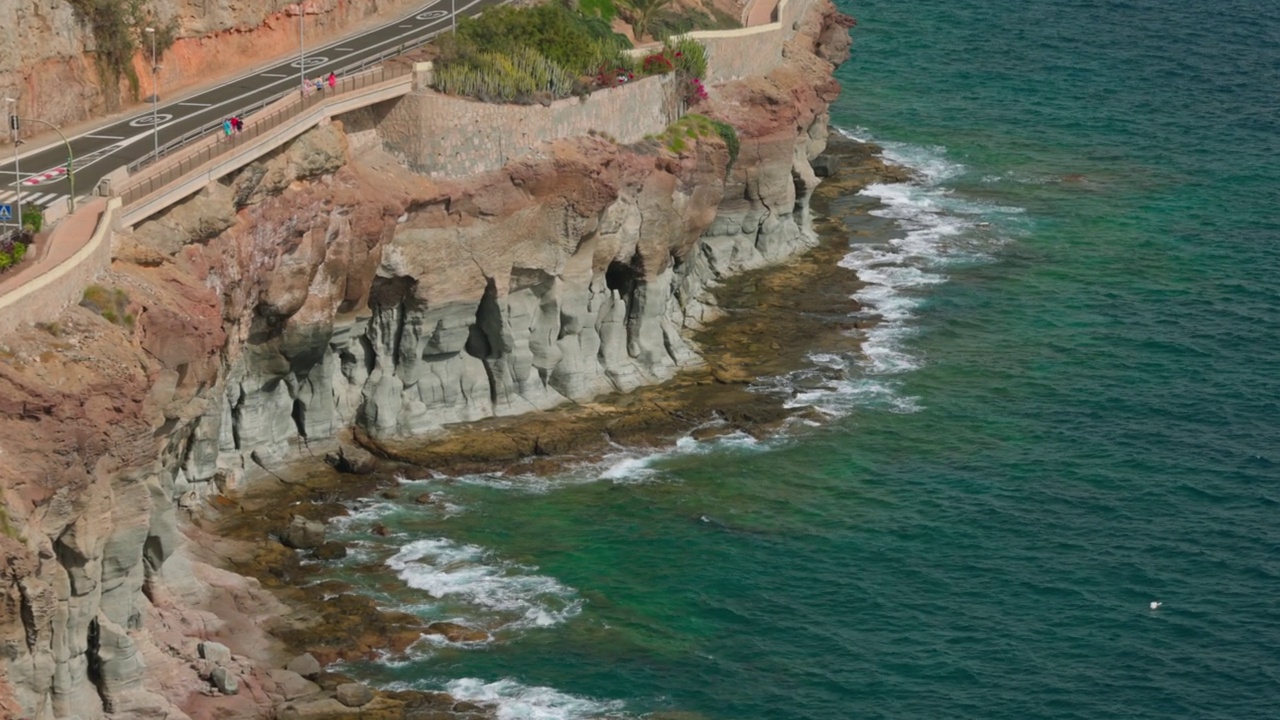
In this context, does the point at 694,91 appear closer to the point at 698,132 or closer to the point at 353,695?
the point at 698,132

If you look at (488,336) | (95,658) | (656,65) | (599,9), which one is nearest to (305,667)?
(95,658)

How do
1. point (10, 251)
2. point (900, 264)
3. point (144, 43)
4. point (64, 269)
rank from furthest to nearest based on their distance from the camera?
point (900, 264) → point (144, 43) → point (10, 251) → point (64, 269)

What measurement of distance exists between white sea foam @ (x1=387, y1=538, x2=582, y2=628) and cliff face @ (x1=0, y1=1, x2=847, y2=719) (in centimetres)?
746

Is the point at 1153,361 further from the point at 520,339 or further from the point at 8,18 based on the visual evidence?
the point at 8,18

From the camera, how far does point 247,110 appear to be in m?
99.1

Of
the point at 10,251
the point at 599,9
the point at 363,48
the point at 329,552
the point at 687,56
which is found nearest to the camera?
the point at 10,251

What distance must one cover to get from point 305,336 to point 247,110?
1171 cm

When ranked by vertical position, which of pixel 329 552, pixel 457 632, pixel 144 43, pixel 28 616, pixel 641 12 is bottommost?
pixel 457 632

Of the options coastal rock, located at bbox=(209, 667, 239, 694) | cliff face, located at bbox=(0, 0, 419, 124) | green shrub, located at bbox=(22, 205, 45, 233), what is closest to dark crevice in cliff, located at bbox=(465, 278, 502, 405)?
cliff face, located at bbox=(0, 0, 419, 124)

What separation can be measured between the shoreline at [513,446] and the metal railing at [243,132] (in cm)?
1491

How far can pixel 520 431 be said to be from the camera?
103375 mm

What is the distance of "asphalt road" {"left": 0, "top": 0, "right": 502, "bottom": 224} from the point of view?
87750 mm

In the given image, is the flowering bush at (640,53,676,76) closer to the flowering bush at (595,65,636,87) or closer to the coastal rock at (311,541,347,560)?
the flowering bush at (595,65,636,87)

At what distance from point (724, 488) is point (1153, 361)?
2971 cm
